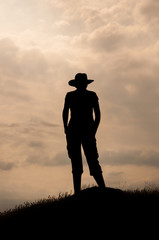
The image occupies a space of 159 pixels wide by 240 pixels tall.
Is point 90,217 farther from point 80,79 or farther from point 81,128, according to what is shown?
point 80,79

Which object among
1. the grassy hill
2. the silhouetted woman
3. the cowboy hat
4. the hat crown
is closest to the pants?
the silhouetted woman

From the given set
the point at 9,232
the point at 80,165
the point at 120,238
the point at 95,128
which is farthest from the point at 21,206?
the point at 120,238

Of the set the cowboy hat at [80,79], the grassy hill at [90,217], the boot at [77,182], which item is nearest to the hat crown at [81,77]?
the cowboy hat at [80,79]

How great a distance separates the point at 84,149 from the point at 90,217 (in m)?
2.38

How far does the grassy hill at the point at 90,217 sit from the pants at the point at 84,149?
0.74 meters

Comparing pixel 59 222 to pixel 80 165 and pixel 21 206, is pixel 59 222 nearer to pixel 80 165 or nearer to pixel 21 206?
pixel 80 165

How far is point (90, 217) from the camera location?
40.4ft

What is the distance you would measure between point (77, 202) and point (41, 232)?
1410mm

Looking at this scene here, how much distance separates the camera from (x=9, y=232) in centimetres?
1339

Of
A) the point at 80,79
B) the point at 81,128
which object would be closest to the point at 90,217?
the point at 81,128

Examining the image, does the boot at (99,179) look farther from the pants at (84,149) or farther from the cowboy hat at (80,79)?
the cowboy hat at (80,79)

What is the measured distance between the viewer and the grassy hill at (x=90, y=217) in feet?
38.9

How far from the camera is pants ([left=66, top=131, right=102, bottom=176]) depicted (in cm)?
1372

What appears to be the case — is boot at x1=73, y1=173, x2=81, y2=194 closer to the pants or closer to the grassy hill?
the pants
